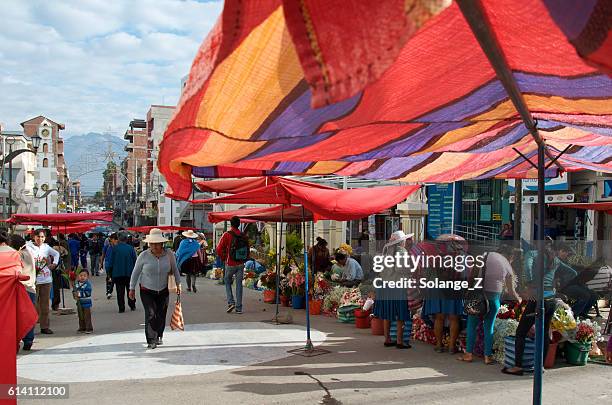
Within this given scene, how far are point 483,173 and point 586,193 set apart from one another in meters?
13.2

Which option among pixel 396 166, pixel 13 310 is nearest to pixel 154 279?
pixel 13 310

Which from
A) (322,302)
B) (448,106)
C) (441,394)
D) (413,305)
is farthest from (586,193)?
(448,106)

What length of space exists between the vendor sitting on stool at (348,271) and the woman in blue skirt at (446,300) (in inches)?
166

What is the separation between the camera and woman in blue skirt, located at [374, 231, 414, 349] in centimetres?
847

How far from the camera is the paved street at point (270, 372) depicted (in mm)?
6270

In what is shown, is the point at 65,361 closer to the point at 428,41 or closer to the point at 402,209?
the point at 428,41

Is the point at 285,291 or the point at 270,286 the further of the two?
the point at 270,286

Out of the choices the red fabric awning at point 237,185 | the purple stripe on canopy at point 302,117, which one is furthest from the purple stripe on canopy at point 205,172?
the red fabric awning at point 237,185

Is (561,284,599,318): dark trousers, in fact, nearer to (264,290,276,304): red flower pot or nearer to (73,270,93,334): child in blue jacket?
(264,290,276,304): red flower pot

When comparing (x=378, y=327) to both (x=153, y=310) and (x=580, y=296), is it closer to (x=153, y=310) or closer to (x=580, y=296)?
(x=580, y=296)

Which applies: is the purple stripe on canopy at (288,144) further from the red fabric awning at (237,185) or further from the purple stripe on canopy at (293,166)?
the red fabric awning at (237,185)

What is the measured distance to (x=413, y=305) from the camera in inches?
347

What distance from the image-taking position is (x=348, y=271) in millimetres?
12953

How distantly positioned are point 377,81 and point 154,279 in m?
7.11
